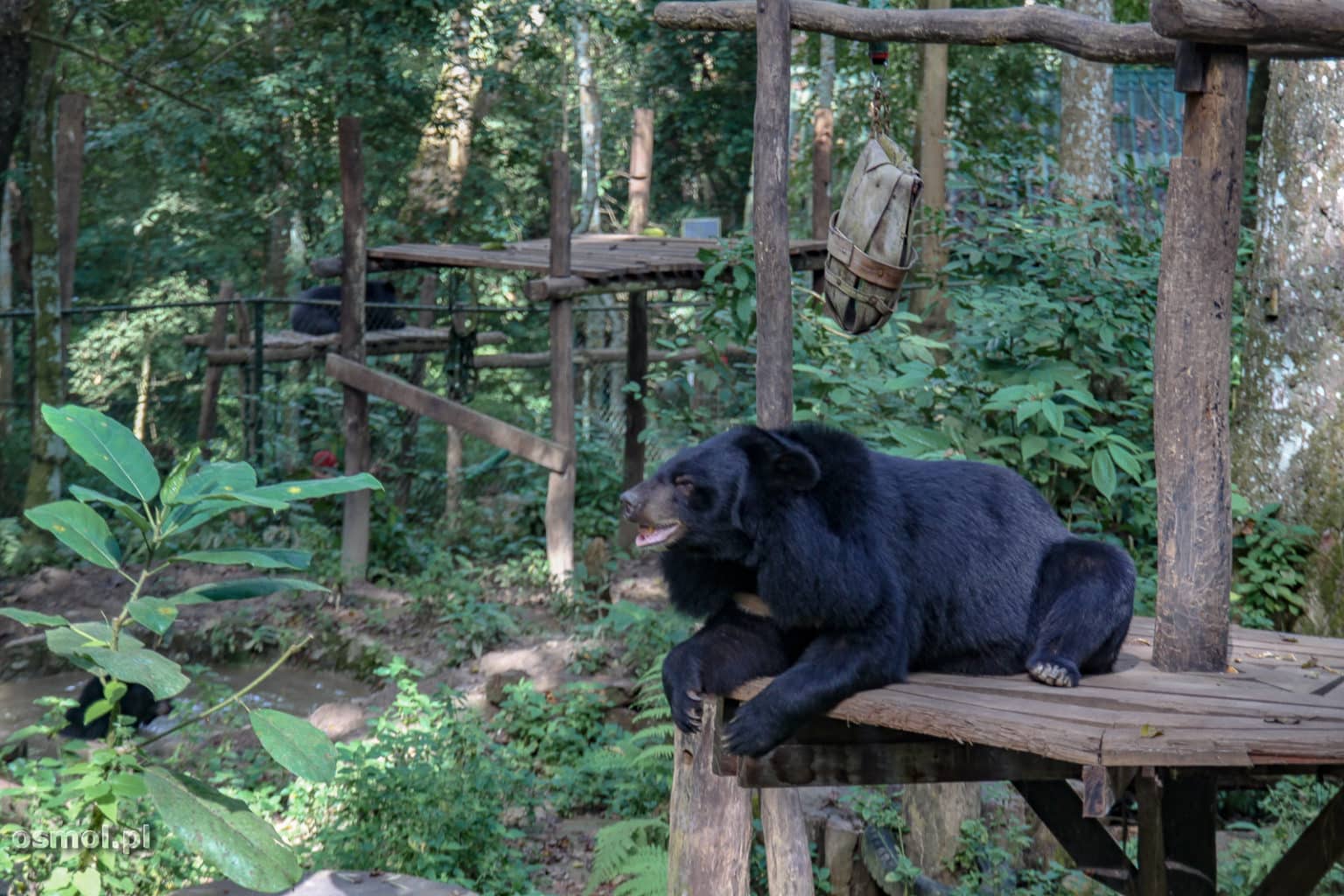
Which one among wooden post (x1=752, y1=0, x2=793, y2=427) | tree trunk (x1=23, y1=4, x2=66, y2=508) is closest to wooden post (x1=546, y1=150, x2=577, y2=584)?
tree trunk (x1=23, y1=4, x2=66, y2=508)

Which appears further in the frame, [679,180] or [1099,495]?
[679,180]

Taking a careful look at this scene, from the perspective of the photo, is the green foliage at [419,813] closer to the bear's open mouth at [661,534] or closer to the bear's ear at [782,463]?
the bear's open mouth at [661,534]

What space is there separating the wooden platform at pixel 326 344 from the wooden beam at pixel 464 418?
1.68 feet

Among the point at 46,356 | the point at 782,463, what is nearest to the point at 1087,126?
the point at 46,356

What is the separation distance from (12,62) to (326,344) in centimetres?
301

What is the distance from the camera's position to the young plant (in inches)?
105

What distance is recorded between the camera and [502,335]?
1064cm

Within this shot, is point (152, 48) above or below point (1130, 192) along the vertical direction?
above

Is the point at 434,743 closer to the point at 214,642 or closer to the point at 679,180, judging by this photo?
the point at 214,642

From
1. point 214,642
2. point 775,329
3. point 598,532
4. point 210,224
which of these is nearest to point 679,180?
point 210,224

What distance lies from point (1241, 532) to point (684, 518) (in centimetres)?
405

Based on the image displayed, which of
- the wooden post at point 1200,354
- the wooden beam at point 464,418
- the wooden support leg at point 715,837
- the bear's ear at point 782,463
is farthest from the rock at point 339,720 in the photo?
the wooden post at point 1200,354

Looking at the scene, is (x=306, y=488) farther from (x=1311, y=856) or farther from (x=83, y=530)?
(x=1311, y=856)

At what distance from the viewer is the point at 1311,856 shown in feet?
11.2
